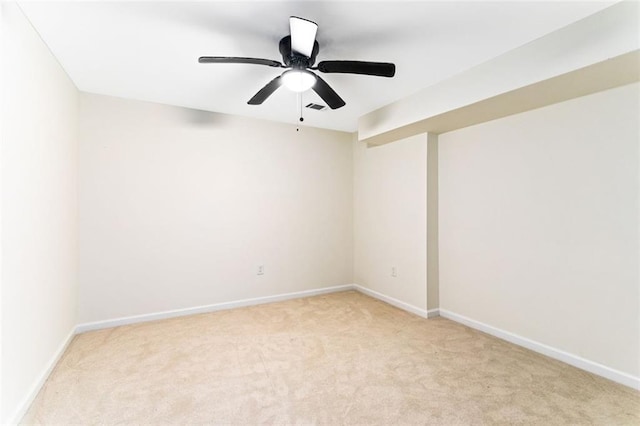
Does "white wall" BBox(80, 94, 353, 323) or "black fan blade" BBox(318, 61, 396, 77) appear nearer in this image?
"black fan blade" BBox(318, 61, 396, 77)

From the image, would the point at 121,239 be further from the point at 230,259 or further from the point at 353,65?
the point at 353,65

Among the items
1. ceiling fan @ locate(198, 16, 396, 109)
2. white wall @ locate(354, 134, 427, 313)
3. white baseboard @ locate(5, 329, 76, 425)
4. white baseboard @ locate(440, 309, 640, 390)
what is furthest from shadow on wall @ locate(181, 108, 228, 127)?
white baseboard @ locate(440, 309, 640, 390)

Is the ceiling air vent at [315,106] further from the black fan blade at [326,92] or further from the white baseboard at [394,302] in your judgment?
the white baseboard at [394,302]

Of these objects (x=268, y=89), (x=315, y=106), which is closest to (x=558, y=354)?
(x=268, y=89)

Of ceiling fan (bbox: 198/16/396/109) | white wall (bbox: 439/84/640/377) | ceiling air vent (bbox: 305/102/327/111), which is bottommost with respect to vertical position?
white wall (bbox: 439/84/640/377)

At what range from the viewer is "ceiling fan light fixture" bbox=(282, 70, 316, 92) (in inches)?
79.2

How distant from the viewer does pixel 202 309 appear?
3.54 metres

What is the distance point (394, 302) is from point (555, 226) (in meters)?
1.94

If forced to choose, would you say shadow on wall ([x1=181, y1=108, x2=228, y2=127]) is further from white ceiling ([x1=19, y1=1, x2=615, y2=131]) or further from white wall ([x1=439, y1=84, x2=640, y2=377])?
white wall ([x1=439, y1=84, x2=640, y2=377])

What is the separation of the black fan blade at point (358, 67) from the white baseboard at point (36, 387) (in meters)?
2.65

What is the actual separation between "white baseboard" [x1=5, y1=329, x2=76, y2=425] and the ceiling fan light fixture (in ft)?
8.17

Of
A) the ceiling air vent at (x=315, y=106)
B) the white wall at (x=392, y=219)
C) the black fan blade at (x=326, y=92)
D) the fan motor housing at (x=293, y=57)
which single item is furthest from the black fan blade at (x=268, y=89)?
the white wall at (x=392, y=219)

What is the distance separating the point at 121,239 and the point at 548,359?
4.04m

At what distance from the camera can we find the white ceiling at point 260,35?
5.89 ft
